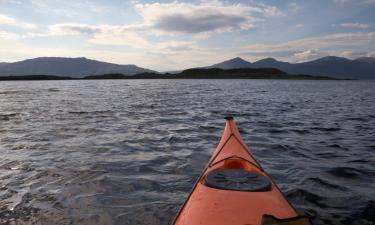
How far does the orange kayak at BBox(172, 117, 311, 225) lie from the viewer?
413cm

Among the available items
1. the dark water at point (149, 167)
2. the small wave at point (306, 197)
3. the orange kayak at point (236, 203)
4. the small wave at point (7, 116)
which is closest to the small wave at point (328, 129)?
the dark water at point (149, 167)

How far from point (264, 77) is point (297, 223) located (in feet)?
613

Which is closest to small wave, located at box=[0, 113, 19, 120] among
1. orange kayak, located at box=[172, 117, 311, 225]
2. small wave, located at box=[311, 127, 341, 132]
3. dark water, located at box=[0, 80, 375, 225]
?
dark water, located at box=[0, 80, 375, 225]

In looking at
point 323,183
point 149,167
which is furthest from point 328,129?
point 149,167

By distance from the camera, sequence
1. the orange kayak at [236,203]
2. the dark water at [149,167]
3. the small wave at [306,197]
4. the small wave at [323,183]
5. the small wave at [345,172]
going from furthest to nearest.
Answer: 1. the small wave at [345,172]
2. the small wave at [323,183]
3. the small wave at [306,197]
4. the dark water at [149,167]
5. the orange kayak at [236,203]

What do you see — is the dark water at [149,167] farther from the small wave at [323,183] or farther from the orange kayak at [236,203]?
the orange kayak at [236,203]

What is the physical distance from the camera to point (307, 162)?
34.5 feet

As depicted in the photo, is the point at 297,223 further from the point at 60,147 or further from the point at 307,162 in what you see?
the point at 60,147

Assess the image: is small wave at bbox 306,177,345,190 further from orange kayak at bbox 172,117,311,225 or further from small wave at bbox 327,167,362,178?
orange kayak at bbox 172,117,311,225

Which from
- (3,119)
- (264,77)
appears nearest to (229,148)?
(3,119)

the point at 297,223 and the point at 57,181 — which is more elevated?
the point at 297,223

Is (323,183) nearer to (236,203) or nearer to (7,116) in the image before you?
(236,203)

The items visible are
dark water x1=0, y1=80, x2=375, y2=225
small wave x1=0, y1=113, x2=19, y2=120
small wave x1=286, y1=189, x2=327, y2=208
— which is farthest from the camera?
small wave x1=0, y1=113, x2=19, y2=120

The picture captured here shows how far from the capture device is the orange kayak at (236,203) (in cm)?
413
